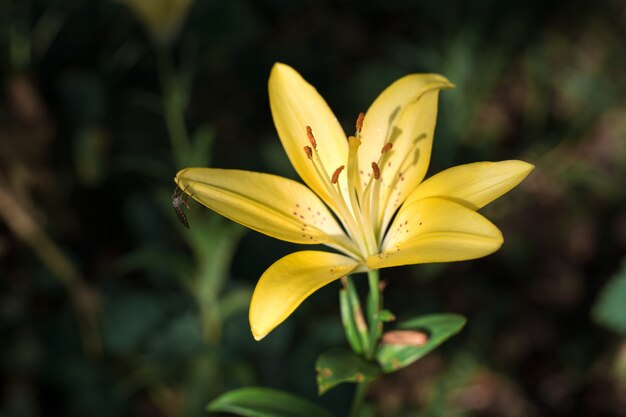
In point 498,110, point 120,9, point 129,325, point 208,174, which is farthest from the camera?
point 498,110

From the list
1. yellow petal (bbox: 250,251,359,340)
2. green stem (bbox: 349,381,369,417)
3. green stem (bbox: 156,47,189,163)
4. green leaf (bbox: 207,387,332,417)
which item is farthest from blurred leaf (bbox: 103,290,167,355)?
yellow petal (bbox: 250,251,359,340)

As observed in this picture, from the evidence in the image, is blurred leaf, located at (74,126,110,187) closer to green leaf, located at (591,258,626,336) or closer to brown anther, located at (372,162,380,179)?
brown anther, located at (372,162,380,179)

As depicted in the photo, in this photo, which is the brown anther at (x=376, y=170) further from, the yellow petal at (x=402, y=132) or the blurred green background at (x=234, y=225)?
the blurred green background at (x=234, y=225)

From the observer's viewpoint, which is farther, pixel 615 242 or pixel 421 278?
pixel 615 242

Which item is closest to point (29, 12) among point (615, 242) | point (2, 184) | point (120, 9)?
point (120, 9)

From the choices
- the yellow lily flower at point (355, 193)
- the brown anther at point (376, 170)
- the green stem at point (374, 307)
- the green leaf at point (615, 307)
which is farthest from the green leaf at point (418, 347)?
A: the green leaf at point (615, 307)

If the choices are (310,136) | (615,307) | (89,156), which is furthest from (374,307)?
(89,156)

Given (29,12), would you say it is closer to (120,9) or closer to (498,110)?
(120,9)

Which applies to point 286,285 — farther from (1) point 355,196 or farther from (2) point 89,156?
(2) point 89,156
